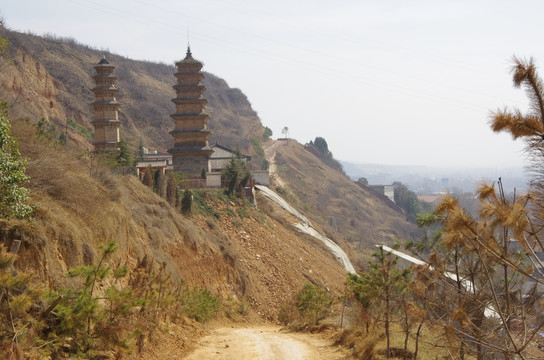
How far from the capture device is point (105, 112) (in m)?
46.7

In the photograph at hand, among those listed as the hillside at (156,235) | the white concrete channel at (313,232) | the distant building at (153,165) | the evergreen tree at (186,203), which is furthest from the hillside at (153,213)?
the distant building at (153,165)

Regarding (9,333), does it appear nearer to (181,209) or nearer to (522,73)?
(522,73)

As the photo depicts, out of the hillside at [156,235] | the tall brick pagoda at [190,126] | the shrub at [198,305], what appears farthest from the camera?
the tall brick pagoda at [190,126]

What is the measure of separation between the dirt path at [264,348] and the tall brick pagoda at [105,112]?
25.8 meters

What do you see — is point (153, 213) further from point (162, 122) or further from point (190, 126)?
point (162, 122)

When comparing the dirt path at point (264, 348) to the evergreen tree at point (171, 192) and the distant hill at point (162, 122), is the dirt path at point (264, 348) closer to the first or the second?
→ the evergreen tree at point (171, 192)

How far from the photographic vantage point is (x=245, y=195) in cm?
4972

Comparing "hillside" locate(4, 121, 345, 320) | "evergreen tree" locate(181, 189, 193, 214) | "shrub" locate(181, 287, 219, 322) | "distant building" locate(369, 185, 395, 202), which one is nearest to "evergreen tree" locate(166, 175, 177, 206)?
"evergreen tree" locate(181, 189, 193, 214)

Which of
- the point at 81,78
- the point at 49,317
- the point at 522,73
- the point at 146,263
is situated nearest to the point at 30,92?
the point at 81,78

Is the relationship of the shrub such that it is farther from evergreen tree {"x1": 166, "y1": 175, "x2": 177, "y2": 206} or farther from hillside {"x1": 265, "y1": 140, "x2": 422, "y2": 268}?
hillside {"x1": 265, "y1": 140, "x2": 422, "y2": 268}

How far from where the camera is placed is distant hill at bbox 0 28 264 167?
69312 mm

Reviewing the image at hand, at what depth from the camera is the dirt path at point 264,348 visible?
1842 centimetres

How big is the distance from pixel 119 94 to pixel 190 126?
5809 centimetres

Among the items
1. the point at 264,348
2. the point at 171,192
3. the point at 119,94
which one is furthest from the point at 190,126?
the point at 119,94
